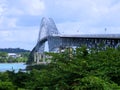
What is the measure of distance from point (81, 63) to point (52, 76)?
1.89m

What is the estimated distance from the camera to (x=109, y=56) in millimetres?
18328

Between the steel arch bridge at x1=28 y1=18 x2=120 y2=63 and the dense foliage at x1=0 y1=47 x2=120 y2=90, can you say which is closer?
the dense foliage at x1=0 y1=47 x2=120 y2=90

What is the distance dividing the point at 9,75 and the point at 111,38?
19.2 metres

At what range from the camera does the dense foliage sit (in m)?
16.0

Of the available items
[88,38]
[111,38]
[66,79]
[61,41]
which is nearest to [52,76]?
[66,79]

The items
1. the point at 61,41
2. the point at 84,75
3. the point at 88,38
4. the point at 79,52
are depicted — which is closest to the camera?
the point at 84,75

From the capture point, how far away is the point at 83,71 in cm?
1739

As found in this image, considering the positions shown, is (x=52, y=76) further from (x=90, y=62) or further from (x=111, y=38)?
(x=111, y=38)

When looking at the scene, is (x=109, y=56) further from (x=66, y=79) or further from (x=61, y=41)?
(x=61, y=41)

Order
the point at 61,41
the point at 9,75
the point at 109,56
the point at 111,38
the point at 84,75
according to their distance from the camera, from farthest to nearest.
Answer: the point at 61,41
the point at 111,38
the point at 9,75
the point at 109,56
the point at 84,75

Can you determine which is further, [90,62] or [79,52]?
[79,52]

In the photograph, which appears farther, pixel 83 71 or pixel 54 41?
pixel 54 41

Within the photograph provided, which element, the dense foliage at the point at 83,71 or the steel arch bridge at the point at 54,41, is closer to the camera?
the dense foliage at the point at 83,71

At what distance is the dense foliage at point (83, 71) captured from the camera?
16.0 m
